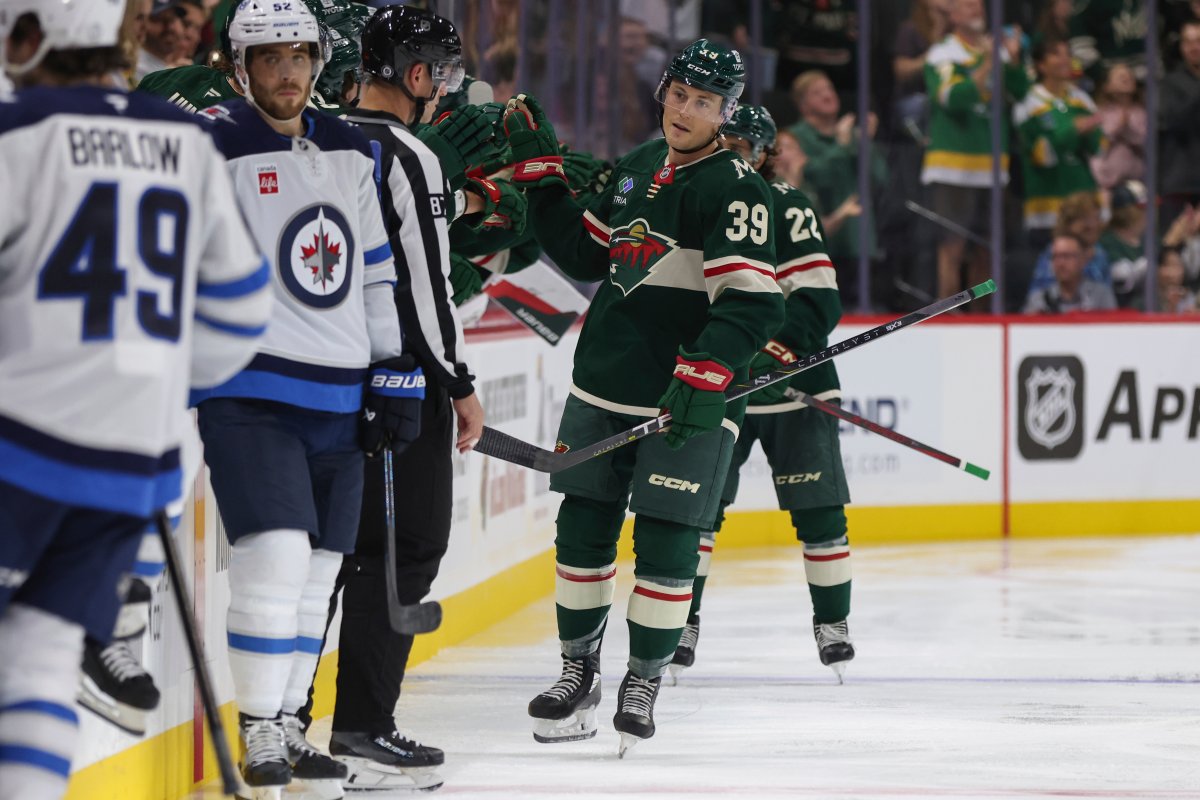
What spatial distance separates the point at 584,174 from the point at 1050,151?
4730 millimetres

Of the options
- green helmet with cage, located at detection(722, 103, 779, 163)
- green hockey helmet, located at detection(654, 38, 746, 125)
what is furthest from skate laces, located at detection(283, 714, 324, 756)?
green helmet with cage, located at detection(722, 103, 779, 163)

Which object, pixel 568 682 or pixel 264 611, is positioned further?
pixel 568 682

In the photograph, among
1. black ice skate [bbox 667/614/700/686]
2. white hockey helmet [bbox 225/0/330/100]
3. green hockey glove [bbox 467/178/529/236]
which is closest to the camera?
white hockey helmet [bbox 225/0/330/100]

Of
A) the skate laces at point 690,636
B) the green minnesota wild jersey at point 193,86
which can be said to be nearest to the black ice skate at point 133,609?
the green minnesota wild jersey at point 193,86

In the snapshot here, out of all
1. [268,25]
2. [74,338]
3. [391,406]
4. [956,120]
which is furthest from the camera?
[956,120]

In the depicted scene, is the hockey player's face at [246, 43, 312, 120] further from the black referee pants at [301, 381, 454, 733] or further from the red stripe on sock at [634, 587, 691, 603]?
the red stripe on sock at [634, 587, 691, 603]

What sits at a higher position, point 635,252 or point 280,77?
point 280,77

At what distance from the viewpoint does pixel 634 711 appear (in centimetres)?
358

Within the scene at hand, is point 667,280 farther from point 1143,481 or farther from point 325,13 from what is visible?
point 1143,481

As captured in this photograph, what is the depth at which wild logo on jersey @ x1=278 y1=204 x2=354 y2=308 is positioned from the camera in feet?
9.45

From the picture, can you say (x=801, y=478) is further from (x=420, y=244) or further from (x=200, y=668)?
(x=200, y=668)

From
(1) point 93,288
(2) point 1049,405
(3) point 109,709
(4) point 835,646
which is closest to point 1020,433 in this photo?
(2) point 1049,405

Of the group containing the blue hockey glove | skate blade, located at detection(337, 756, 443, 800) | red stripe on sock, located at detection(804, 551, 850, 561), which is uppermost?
the blue hockey glove

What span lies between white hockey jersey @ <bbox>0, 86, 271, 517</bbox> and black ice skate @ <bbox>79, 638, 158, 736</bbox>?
42cm
